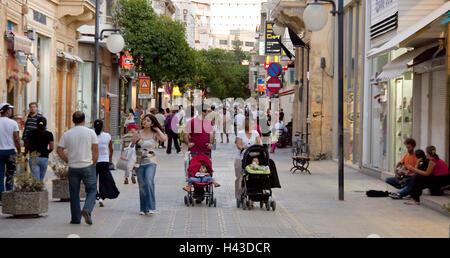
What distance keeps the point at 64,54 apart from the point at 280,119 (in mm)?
15665

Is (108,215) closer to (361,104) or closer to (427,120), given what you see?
(427,120)

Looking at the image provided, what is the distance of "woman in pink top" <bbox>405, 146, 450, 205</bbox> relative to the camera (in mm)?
16344

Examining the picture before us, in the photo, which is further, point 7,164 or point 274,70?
point 274,70

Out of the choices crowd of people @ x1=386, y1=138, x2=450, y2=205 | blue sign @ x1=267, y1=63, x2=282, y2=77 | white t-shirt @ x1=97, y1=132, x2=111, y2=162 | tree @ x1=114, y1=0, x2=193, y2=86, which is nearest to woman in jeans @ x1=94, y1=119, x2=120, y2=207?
white t-shirt @ x1=97, y1=132, x2=111, y2=162

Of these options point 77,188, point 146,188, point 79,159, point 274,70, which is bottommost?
point 146,188

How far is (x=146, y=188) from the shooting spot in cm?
1394


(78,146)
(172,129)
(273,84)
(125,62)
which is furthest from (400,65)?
(125,62)

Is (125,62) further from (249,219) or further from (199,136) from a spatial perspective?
(249,219)

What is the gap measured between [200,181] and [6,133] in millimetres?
3733

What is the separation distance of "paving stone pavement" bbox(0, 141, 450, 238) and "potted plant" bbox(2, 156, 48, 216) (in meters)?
0.19

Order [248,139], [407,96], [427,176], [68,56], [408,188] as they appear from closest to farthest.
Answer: [248,139] → [427,176] → [408,188] → [407,96] → [68,56]

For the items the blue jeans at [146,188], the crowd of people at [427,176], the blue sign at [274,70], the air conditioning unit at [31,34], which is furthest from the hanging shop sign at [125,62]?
the blue jeans at [146,188]

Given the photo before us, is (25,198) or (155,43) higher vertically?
(155,43)
